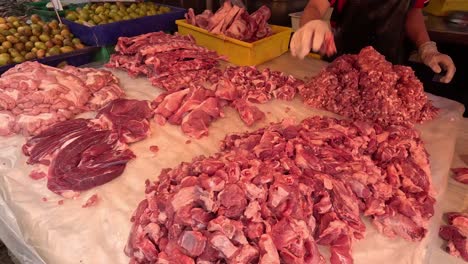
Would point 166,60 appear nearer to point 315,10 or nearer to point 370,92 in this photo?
point 315,10

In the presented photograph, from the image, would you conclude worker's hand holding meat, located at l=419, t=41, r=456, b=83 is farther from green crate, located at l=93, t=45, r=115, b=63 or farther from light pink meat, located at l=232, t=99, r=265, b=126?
green crate, located at l=93, t=45, r=115, b=63

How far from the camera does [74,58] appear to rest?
329 cm

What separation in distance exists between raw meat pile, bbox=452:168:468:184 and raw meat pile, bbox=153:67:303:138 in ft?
4.49

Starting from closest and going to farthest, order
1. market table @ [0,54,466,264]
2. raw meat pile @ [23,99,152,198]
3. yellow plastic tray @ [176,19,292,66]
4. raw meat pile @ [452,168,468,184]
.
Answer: market table @ [0,54,466,264]
raw meat pile @ [23,99,152,198]
raw meat pile @ [452,168,468,184]
yellow plastic tray @ [176,19,292,66]

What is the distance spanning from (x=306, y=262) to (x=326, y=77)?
5.82 ft

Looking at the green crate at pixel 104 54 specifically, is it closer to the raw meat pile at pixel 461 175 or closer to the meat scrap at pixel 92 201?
the meat scrap at pixel 92 201

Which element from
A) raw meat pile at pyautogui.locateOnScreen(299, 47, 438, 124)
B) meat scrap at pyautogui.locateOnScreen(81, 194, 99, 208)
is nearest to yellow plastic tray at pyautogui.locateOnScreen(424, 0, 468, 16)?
raw meat pile at pyautogui.locateOnScreen(299, 47, 438, 124)

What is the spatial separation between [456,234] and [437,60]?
68.8 inches

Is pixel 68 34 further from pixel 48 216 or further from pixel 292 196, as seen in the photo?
pixel 292 196

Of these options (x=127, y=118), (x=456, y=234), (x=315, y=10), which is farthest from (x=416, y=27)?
(x=127, y=118)

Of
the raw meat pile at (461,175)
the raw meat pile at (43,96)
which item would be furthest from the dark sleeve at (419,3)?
the raw meat pile at (43,96)

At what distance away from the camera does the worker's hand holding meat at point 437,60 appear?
2782mm

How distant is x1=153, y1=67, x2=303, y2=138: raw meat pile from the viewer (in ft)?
8.18

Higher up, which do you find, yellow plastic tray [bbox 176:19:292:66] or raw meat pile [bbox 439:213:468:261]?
yellow plastic tray [bbox 176:19:292:66]
